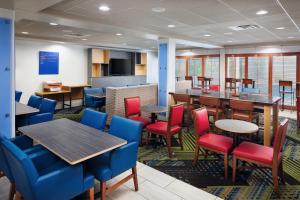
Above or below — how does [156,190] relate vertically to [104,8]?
below

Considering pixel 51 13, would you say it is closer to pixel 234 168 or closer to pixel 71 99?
pixel 234 168

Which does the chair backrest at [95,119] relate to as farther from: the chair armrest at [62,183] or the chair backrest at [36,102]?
the chair backrest at [36,102]

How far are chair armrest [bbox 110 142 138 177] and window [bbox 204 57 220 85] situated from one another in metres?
8.22

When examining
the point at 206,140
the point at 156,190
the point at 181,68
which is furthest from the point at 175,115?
the point at 181,68

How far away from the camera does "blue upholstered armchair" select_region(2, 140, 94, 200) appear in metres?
1.86

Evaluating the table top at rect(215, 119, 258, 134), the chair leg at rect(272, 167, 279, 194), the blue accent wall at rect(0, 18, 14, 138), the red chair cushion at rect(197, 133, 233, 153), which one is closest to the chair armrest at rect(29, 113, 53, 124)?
the blue accent wall at rect(0, 18, 14, 138)

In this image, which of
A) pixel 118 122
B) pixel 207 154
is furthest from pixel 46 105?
pixel 207 154

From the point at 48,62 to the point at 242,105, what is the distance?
6.65 meters

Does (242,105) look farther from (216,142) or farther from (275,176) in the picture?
(275,176)

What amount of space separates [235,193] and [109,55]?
Answer: 831 centimetres

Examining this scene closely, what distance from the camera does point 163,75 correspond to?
21.2 feet

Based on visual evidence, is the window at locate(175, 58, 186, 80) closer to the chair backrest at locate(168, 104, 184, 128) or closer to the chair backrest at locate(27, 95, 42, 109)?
the chair backrest at locate(168, 104, 184, 128)

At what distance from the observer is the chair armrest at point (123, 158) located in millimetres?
2461

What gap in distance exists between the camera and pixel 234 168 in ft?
10.2
